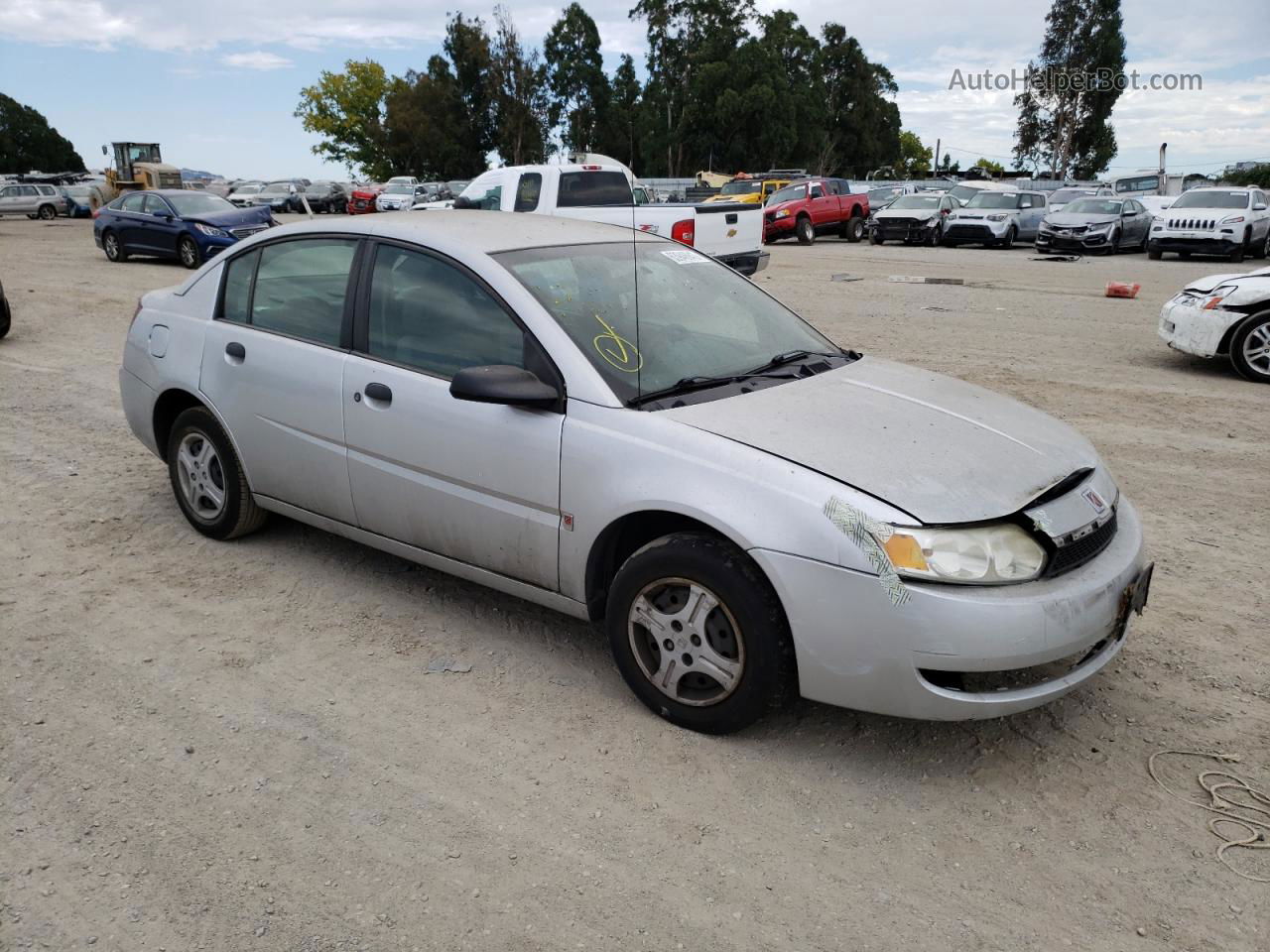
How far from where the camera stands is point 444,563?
3.99m

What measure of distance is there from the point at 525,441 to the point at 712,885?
5.24 feet

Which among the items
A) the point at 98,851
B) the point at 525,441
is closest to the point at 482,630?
the point at 525,441

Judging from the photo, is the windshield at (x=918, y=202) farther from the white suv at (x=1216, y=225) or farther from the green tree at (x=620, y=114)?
the green tree at (x=620, y=114)

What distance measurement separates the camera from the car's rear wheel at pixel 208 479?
4.75 meters

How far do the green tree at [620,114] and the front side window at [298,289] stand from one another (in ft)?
225

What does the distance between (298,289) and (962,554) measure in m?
3.08

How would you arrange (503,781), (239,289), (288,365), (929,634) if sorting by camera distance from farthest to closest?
(239,289)
(288,365)
(503,781)
(929,634)

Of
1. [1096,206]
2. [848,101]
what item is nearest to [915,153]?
[848,101]

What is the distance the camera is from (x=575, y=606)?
11.8 feet

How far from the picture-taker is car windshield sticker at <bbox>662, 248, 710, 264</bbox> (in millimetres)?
4500

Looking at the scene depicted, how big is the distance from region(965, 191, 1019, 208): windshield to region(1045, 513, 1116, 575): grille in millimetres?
25764

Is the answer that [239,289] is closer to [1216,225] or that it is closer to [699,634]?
[699,634]

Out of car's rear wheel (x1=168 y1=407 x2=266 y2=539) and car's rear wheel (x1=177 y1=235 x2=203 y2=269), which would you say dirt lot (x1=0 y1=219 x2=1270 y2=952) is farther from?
car's rear wheel (x1=177 y1=235 x2=203 y2=269)

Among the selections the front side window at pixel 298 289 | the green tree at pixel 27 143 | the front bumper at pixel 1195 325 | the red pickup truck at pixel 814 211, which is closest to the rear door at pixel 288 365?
the front side window at pixel 298 289
